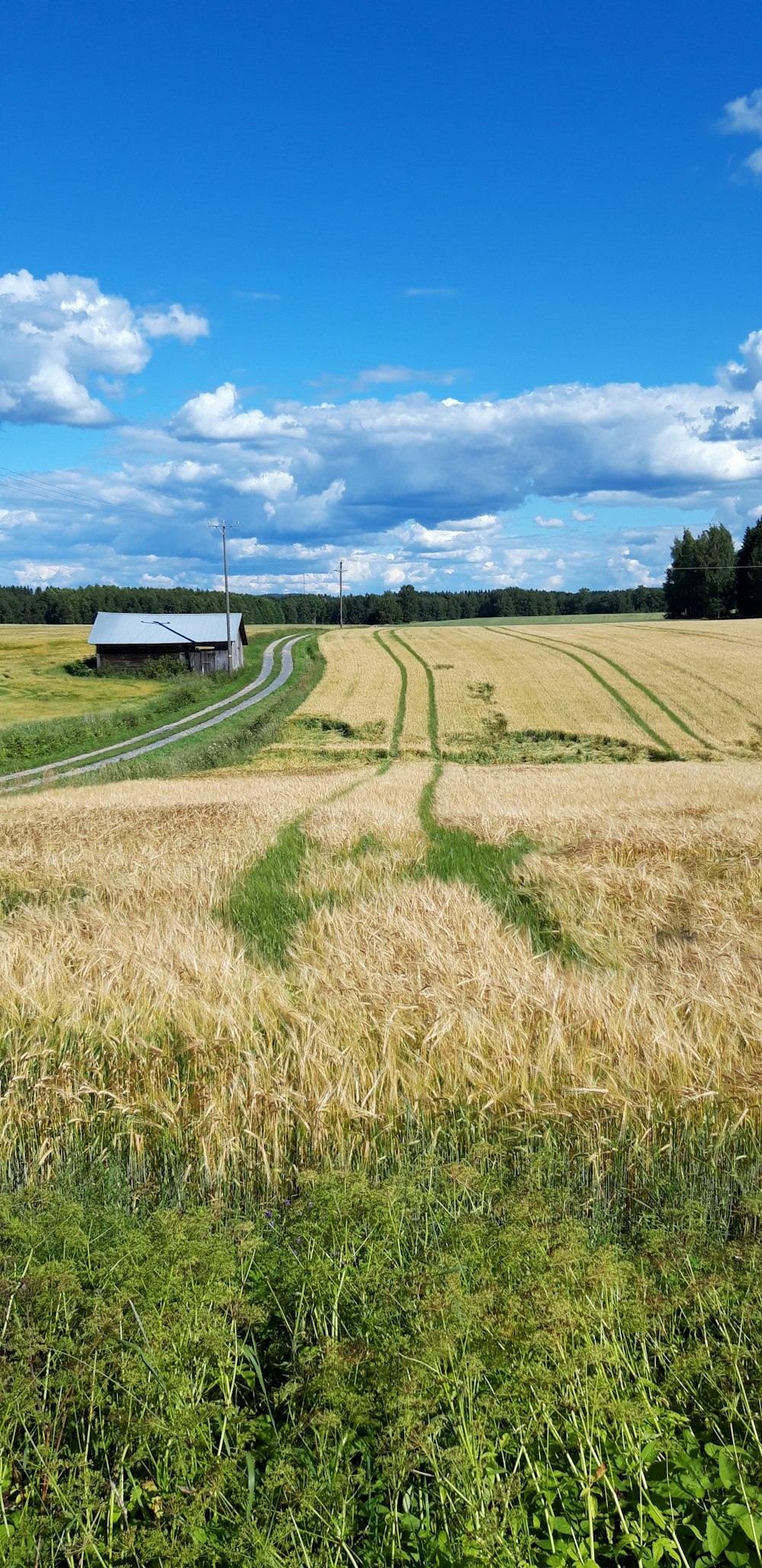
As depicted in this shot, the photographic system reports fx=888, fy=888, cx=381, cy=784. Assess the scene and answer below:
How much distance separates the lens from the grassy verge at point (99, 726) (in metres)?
44.7

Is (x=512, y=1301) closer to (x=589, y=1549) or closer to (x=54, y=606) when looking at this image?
(x=589, y=1549)

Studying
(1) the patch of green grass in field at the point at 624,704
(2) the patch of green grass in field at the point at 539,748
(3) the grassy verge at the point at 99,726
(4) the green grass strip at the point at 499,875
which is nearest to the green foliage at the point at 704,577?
(1) the patch of green grass in field at the point at 624,704

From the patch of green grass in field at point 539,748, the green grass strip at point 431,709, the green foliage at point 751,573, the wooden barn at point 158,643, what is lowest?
the patch of green grass in field at point 539,748

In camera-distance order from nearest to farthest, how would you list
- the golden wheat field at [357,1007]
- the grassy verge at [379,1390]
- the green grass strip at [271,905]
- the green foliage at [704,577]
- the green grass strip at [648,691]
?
1. the grassy verge at [379,1390]
2. the golden wheat field at [357,1007]
3. the green grass strip at [271,905]
4. the green grass strip at [648,691]
5. the green foliage at [704,577]

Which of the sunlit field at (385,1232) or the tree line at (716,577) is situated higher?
the tree line at (716,577)

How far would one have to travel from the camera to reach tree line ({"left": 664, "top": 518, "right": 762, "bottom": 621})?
351 feet

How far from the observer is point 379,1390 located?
270 centimetres

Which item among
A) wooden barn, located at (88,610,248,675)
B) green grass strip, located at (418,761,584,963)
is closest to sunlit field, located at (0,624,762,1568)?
green grass strip, located at (418,761,584,963)

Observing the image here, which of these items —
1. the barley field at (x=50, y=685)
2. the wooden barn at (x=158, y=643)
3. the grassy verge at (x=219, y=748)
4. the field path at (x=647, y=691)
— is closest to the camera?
the grassy verge at (x=219, y=748)

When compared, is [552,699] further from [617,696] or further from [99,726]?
[99,726]

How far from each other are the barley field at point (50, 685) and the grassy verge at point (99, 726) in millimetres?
2061

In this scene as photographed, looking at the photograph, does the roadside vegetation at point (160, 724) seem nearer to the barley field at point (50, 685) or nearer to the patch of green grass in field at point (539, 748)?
the barley field at point (50, 685)

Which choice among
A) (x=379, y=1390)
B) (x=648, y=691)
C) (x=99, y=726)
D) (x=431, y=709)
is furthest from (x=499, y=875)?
(x=648, y=691)

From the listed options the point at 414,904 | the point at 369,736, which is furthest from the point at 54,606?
the point at 414,904
